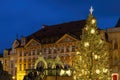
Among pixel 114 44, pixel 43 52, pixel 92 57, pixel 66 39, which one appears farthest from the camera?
pixel 43 52

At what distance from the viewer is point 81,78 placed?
23.5 m

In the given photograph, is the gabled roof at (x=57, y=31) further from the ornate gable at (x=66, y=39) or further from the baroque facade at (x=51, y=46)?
the ornate gable at (x=66, y=39)

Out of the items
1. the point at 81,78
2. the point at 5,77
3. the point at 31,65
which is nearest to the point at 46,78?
the point at 81,78

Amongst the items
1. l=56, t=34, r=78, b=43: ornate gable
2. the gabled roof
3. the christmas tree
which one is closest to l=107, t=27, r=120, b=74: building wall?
the gabled roof

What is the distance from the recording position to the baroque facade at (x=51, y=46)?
2146 inches

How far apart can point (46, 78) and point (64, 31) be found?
2067 centimetres

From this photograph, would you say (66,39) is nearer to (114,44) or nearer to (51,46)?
(51,46)

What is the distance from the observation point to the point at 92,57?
23.1 meters

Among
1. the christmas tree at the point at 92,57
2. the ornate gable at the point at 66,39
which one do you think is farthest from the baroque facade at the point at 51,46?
the christmas tree at the point at 92,57

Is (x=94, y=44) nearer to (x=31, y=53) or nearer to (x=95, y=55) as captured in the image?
(x=95, y=55)

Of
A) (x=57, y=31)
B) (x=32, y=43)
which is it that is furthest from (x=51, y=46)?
(x=32, y=43)

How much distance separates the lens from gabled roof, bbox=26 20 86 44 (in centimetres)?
5870

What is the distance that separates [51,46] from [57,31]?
3575 millimetres

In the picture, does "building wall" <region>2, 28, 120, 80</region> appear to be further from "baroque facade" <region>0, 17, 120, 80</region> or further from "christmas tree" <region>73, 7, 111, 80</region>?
"christmas tree" <region>73, 7, 111, 80</region>
